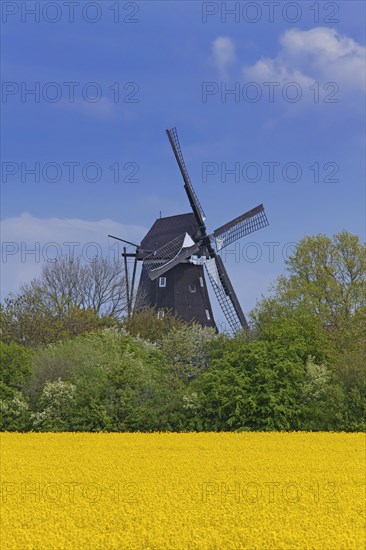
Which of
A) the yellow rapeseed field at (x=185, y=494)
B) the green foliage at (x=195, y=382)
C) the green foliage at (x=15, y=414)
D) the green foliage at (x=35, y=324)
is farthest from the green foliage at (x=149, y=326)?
the yellow rapeseed field at (x=185, y=494)

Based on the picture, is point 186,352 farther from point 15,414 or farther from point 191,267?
point 191,267

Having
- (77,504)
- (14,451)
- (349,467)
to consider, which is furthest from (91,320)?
(77,504)

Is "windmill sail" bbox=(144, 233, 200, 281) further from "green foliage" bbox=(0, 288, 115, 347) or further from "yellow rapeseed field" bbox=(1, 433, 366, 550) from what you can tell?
"yellow rapeseed field" bbox=(1, 433, 366, 550)

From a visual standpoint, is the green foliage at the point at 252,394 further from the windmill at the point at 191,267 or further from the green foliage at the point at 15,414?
the windmill at the point at 191,267

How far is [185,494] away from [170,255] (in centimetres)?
3901

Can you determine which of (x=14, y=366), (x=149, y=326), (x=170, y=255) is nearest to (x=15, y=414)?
(x=14, y=366)

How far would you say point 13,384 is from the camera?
31.7 m

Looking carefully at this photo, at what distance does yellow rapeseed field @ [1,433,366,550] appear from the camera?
1072 cm

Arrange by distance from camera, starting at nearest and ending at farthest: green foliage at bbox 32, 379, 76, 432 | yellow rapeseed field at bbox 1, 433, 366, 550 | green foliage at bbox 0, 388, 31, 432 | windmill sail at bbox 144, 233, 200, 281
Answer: yellow rapeseed field at bbox 1, 433, 366, 550 < green foliage at bbox 32, 379, 76, 432 < green foliage at bbox 0, 388, 31, 432 < windmill sail at bbox 144, 233, 200, 281

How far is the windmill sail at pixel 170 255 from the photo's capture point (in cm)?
5149

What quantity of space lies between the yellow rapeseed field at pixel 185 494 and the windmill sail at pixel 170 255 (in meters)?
27.0

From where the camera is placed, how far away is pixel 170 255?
2074 inches

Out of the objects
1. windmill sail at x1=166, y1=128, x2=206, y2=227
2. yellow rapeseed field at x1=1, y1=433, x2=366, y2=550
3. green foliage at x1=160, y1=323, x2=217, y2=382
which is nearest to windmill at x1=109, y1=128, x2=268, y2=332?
windmill sail at x1=166, y1=128, x2=206, y2=227

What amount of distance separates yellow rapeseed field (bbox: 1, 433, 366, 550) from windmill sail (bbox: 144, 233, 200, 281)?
27.0 meters
